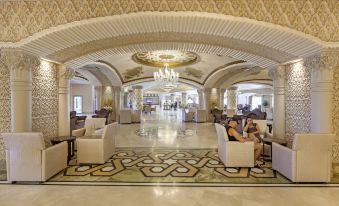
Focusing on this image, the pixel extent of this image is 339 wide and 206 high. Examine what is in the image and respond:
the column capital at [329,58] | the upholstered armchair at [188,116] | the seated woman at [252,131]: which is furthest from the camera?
the upholstered armchair at [188,116]

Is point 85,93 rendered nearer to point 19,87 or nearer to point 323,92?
point 19,87

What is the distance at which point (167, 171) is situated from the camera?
13.9 ft

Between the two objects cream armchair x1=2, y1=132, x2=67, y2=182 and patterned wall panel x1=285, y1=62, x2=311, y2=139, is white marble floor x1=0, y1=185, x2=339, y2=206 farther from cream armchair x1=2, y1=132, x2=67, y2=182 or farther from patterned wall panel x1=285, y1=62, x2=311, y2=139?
patterned wall panel x1=285, y1=62, x2=311, y2=139

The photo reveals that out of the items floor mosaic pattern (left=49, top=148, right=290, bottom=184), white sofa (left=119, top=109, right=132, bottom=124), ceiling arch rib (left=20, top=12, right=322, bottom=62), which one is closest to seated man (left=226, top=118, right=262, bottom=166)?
floor mosaic pattern (left=49, top=148, right=290, bottom=184)

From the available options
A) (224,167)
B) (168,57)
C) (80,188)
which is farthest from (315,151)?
(168,57)

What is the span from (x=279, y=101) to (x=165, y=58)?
577cm

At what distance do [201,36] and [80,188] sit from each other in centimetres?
411

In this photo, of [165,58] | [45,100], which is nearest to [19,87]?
[45,100]

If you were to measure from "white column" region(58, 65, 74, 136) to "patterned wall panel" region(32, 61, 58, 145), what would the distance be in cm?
10

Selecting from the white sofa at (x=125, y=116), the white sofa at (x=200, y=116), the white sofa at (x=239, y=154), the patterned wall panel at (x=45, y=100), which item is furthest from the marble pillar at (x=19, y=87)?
the white sofa at (x=200, y=116)

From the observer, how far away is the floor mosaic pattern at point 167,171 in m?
3.78

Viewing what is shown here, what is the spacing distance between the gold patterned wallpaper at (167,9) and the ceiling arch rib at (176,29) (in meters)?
0.10

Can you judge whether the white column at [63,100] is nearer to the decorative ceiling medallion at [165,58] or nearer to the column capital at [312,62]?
the decorative ceiling medallion at [165,58]

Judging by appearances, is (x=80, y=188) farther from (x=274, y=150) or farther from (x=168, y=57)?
(x=168, y=57)
